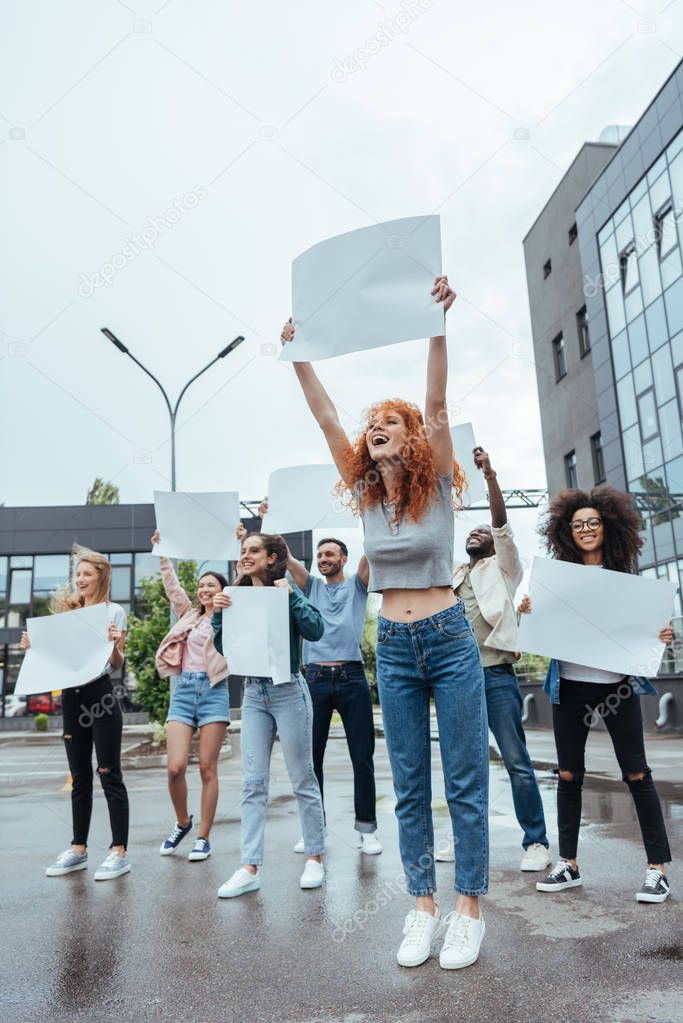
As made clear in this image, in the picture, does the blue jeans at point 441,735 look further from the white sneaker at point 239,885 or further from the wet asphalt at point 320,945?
the white sneaker at point 239,885

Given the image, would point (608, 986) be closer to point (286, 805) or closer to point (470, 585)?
point (470, 585)

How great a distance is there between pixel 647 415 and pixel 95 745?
20126 mm

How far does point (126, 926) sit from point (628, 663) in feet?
8.50

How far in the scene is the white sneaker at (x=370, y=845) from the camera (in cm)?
523

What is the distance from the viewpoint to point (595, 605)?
4.33m

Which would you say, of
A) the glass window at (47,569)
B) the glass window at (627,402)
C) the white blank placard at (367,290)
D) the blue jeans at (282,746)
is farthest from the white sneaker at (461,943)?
the glass window at (47,569)

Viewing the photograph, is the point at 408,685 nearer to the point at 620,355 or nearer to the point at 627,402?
the point at 627,402

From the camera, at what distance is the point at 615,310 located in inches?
952

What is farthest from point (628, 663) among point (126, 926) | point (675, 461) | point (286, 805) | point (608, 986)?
point (675, 461)

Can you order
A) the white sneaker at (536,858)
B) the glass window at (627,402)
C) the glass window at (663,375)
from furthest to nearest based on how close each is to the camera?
the glass window at (627,402), the glass window at (663,375), the white sneaker at (536,858)

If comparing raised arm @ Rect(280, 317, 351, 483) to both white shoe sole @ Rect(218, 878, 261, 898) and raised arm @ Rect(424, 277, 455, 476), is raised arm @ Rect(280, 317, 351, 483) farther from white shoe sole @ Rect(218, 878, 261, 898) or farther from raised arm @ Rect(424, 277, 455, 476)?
white shoe sole @ Rect(218, 878, 261, 898)

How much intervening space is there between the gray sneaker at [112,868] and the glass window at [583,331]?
26.0m

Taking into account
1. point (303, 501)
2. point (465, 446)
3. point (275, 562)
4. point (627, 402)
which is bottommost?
point (275, 562)

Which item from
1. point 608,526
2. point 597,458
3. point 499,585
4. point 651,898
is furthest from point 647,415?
point 651,898
